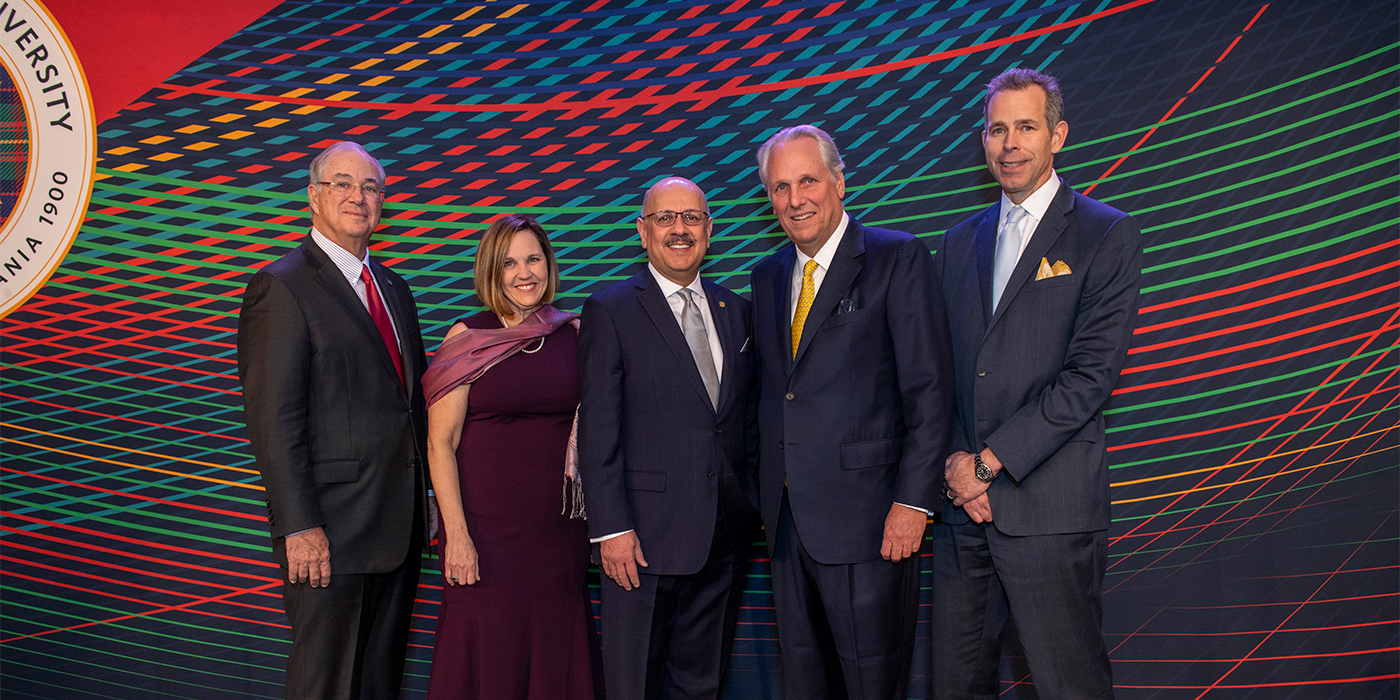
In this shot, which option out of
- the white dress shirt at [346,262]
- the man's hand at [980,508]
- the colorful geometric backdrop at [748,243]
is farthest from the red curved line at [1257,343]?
the white dress shirt at [346,262]

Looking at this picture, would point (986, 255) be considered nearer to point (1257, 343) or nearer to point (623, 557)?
point (623, 557)

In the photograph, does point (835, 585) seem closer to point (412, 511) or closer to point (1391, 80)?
point (412, 511)

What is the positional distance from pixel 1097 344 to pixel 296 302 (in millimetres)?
2381

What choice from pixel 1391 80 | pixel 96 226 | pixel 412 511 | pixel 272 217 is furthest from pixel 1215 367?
pixel 96 226

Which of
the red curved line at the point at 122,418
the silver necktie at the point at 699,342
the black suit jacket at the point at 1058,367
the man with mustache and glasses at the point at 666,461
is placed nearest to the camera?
the black suit jacket at the point at 1058,367

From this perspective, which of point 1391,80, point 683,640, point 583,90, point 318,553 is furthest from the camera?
point 583,90

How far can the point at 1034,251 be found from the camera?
2322 mm

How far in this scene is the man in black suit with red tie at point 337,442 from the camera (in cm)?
242

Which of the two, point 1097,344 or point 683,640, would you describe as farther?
point 683,640

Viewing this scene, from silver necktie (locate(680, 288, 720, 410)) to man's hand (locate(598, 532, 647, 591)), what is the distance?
50 cm

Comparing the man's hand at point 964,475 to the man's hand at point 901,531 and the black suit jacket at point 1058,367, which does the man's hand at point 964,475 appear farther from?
the man's hand at point 901,531

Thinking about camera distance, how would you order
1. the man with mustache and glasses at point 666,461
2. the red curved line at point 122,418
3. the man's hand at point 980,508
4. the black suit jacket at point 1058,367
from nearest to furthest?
the black suit jacket at point 1058,367, the man's hand at point 980,508, the man with mustache and glasses at point 666,461, the red curved line at point 122,418

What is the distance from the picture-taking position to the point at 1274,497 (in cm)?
322

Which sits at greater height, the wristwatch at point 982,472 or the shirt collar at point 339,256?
the shirt collar at point 339,256
